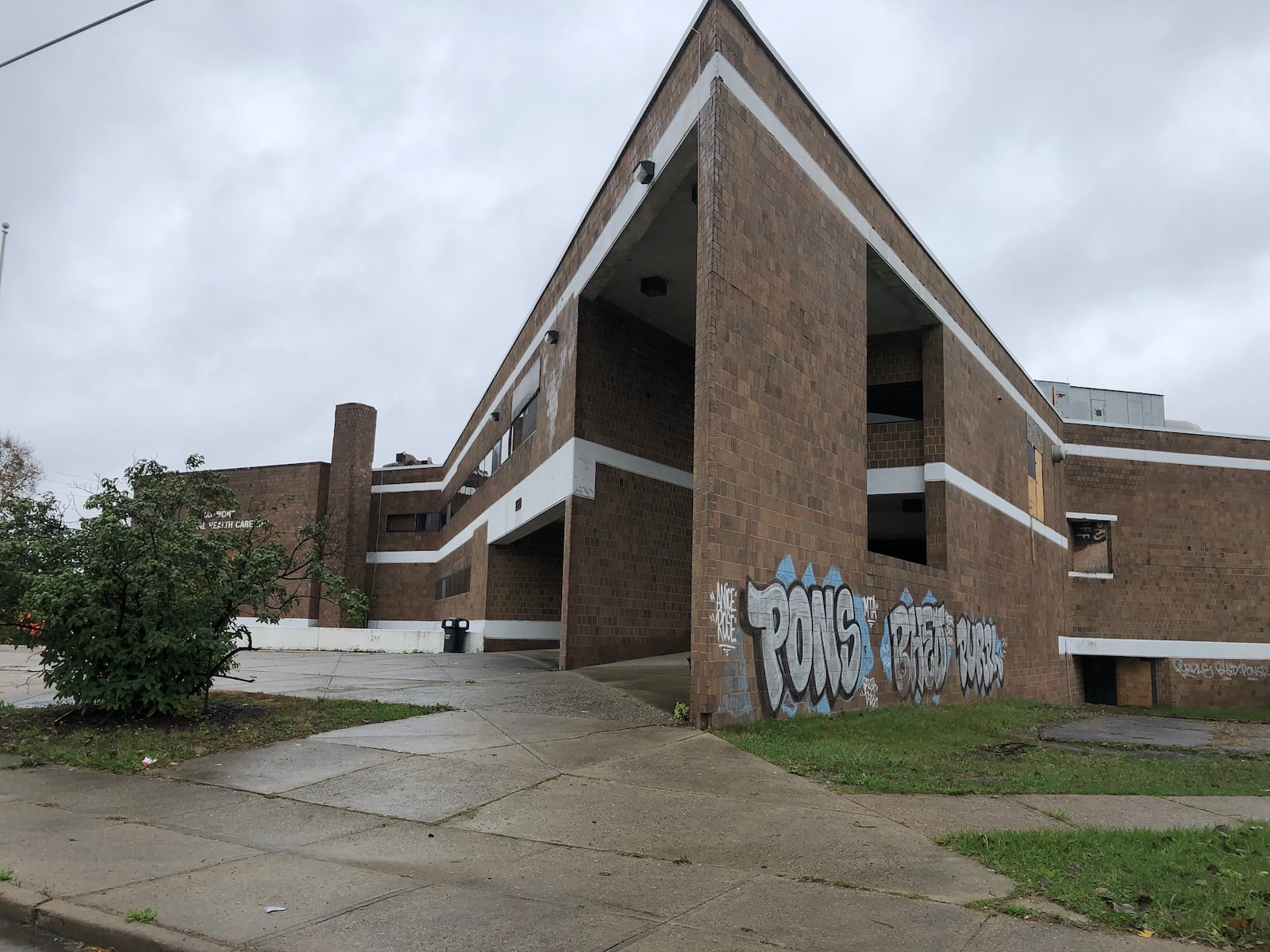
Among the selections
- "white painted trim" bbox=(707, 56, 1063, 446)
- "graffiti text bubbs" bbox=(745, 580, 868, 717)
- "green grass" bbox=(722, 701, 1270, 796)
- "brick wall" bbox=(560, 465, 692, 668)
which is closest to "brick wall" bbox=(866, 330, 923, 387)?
"white painted trim" bbox=(707, 56, 1063, 446)

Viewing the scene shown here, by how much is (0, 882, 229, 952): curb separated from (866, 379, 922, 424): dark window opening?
1802 cm

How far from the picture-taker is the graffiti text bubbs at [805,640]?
11.3m

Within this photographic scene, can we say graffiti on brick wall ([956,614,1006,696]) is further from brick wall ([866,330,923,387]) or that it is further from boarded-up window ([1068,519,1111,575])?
boarded-up window ([1068,519,1111,575])

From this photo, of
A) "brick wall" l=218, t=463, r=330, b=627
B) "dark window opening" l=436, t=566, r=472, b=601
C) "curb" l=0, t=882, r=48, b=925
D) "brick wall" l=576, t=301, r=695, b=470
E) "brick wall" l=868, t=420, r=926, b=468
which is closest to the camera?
"curb" l=0, t=882, r=48, b=925

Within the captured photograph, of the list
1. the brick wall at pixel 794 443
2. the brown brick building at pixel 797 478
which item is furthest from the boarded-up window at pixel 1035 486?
the brick wall at pixel 794 443

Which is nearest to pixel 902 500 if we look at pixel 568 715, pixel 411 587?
pixel 568 715

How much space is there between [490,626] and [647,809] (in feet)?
59.5

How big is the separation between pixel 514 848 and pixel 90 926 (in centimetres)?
230

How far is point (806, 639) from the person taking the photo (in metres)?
12.3

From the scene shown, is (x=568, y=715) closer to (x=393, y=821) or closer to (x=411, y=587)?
(x=393, y=821)

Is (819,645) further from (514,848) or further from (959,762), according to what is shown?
(514,848)

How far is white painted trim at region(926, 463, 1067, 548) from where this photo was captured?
18.7m

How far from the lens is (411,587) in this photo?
40344 millimetres

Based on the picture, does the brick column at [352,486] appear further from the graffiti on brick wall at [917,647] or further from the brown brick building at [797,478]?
the graffiti on brick wall at [917,647]
